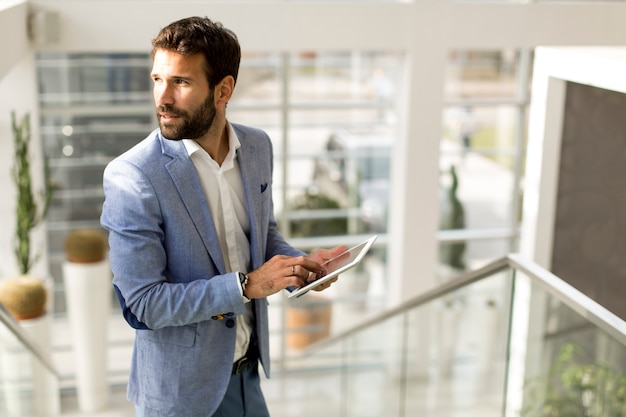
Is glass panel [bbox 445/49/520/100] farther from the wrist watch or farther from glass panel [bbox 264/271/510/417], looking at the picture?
the wrist watch

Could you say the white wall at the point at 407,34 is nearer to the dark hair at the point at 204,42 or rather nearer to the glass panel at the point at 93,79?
the glass panel at the point at 93,79

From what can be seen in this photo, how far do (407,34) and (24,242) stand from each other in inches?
148

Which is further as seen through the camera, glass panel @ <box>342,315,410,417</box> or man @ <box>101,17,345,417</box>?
glass panel @ <box>342,315,410,417</box>

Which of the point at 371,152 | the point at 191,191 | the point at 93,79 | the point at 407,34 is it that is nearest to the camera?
the point at 191,191

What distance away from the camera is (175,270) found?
6.62ft

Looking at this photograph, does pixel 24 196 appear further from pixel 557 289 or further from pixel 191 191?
pixel 191 191

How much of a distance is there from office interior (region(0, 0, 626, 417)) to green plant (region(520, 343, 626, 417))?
A: 1.59 meters

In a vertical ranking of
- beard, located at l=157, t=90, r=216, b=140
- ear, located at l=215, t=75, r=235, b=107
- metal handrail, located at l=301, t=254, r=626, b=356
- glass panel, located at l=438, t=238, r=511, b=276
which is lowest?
glass panel, located at l=438, t=238, r=511, b=276

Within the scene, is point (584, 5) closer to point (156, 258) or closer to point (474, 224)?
point (474, 224)

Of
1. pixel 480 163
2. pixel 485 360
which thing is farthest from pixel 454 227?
pixel 485 360

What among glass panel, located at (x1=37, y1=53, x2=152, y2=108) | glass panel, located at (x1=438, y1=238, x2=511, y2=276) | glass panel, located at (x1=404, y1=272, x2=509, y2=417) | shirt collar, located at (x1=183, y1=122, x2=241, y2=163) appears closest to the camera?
shirt collar, located at (x1=183, y1=122, x2=241, y2=163)

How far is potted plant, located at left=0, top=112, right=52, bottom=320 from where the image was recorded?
6.46 meters

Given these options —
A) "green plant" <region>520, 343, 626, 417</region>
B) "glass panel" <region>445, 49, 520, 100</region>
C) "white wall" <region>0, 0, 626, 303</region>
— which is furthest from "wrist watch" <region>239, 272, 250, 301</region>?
"glass panel" <region>445, 49, 520, 100</region>

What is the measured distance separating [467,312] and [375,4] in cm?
312
